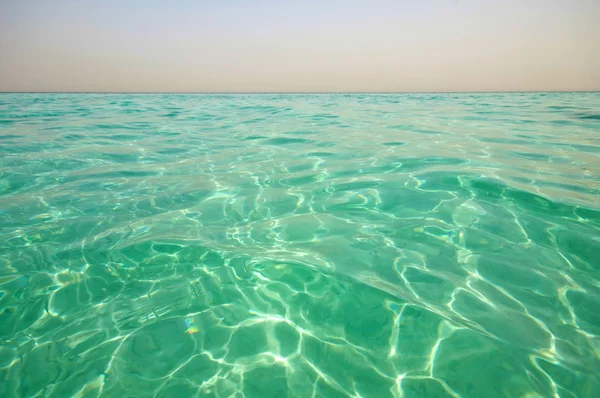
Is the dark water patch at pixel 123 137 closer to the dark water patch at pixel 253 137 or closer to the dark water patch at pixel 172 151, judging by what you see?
the dark water patch at pixel 172 151

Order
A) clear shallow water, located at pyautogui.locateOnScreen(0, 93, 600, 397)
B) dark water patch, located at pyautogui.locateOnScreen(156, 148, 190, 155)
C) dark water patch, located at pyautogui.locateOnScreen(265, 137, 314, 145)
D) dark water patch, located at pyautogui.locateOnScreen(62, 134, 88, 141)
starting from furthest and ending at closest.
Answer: dark water patch, located at pyautogui.locateOnScreen(62, 134, 88, 141), dark water patch, located at pyautogui.locateOnScreen(265, 137, 314, 145), dark water patch, located at pyautogui.locateOnScreen(156, 148, 190, 155), clear shallow water, located at pyautogui.locateOnScreen(0, 93, 600, 397)

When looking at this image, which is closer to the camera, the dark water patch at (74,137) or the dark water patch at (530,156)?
the dark water patch at (530,156)

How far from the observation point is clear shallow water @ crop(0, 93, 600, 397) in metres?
1.56

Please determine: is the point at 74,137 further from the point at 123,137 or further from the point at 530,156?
the point at 530,156

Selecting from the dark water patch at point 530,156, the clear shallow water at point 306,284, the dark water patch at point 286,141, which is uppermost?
the dark water patch at point 530,156

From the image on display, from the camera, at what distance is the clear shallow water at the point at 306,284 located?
61.2 inches

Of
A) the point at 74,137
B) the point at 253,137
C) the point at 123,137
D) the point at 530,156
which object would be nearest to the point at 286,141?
the point at 253,137

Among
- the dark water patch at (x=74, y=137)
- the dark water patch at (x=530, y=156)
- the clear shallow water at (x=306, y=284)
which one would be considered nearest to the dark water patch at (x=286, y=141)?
the clear shallow water at (x=306, y=284)

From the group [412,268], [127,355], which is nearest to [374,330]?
[412,268]

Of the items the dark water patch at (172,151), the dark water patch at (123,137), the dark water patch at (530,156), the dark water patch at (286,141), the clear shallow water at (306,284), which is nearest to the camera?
the clear shallow water at (306,284)

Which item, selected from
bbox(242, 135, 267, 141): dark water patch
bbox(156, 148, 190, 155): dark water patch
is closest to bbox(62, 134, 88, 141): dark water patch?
bbox(156, 148, 190, 155): dark water patch

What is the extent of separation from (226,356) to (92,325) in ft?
2.84

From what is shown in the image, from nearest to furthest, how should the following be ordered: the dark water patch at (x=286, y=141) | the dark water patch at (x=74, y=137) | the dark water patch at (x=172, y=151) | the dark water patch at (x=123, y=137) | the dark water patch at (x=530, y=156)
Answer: the dark water patch at (x=530, y=156) < the dark water patch at (x=172, y=151) < the dark water patch at (x=286, y=141) < the dark water patch at (x=74, y=137) < the dark water patch at (x=123, y=137)

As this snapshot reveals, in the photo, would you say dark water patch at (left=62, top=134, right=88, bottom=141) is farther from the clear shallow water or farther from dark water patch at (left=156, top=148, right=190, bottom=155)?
the clear shallow water
